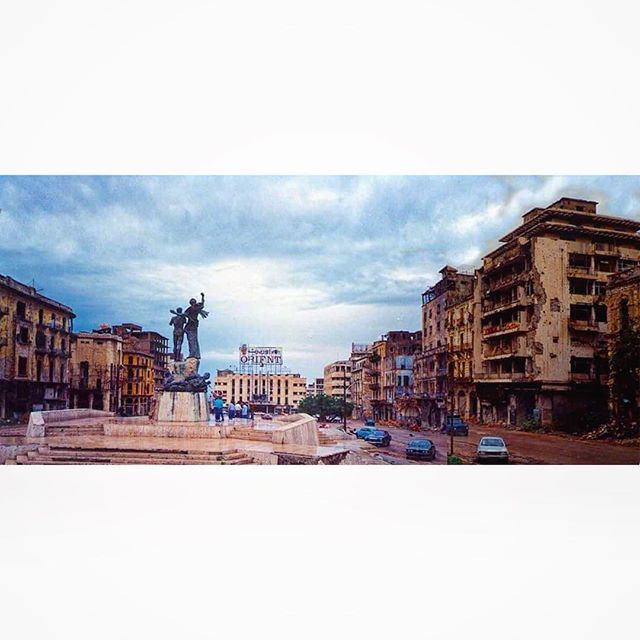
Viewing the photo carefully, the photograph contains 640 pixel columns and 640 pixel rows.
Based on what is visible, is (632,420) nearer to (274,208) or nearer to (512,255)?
(512,255)

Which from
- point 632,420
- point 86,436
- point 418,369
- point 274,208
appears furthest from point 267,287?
point 632,420

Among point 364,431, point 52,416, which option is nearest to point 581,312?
point 364,431

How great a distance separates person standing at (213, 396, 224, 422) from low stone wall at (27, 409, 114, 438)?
1369 mm

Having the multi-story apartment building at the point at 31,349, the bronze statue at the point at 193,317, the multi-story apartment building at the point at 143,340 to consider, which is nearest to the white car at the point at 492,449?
the bronze statue at the point at 193,317

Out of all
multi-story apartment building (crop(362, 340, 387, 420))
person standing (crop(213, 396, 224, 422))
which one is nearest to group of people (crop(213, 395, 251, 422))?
person standing (crop(213, 396, 224, 422))

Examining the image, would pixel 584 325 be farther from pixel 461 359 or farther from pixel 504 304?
pixel 461 359

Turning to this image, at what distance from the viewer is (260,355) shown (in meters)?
7.32

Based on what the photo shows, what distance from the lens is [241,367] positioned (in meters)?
7.36

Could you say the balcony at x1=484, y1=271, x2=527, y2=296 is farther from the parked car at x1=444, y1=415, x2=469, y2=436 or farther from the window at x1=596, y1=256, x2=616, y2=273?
the parked car at x1=444, y1=415, x2=469, y2=436

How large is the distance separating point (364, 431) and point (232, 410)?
1.75 metres

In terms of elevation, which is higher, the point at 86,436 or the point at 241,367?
the point at 241,367

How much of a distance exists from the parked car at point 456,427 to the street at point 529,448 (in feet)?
0.17

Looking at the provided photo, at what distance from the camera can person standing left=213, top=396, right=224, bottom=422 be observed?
7.47 m

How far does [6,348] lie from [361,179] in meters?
5.00
